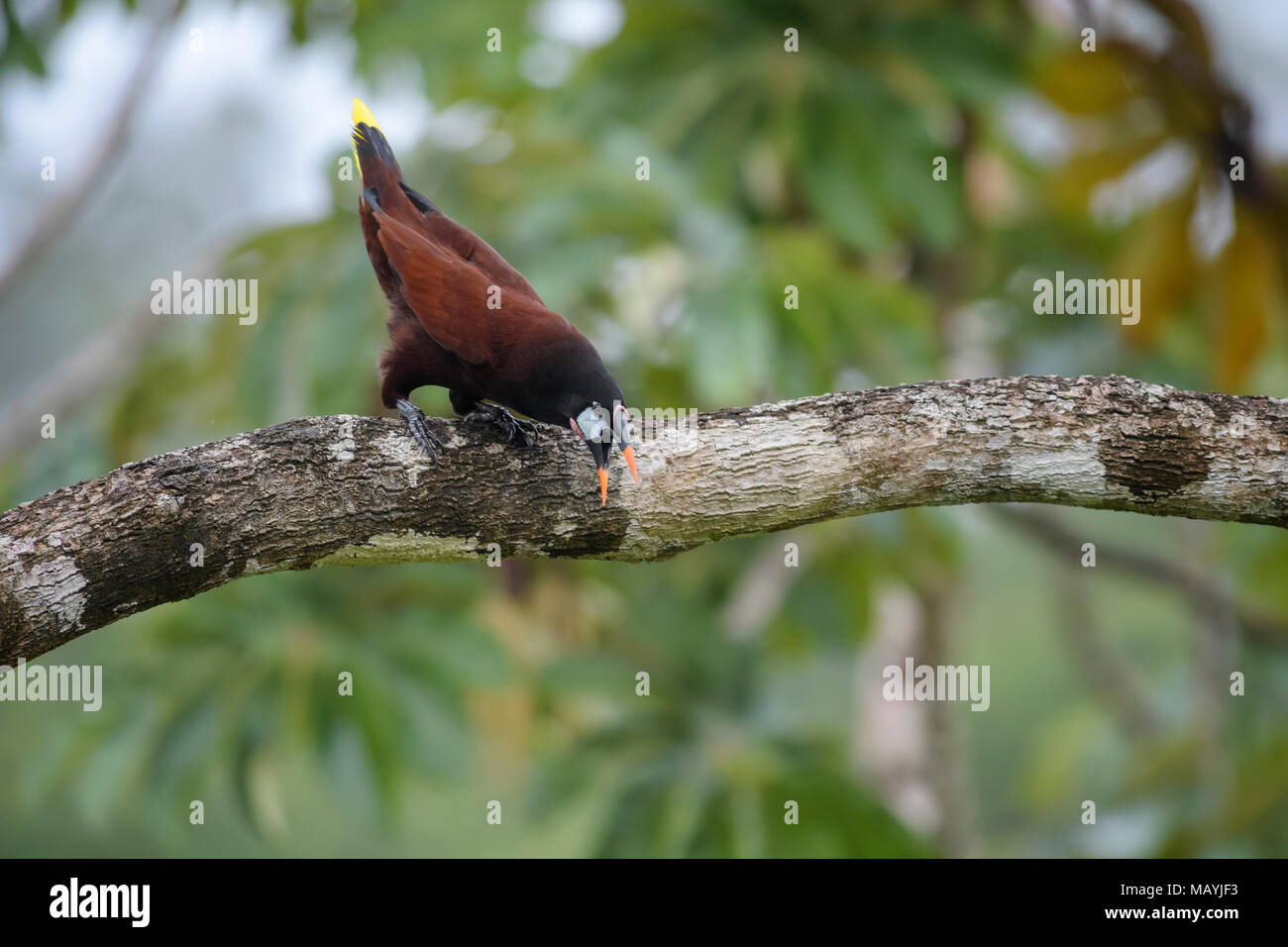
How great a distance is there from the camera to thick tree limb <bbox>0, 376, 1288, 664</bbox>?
204 centimetres

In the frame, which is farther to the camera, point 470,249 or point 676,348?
point 676,348

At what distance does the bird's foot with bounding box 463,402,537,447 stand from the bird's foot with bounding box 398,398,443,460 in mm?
121

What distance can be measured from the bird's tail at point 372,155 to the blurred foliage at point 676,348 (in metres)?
1.01

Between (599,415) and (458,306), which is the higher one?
(458,306)

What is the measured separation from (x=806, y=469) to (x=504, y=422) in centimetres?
58

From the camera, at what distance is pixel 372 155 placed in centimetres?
238

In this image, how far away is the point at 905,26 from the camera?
456cm

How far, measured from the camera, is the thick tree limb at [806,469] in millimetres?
2037
